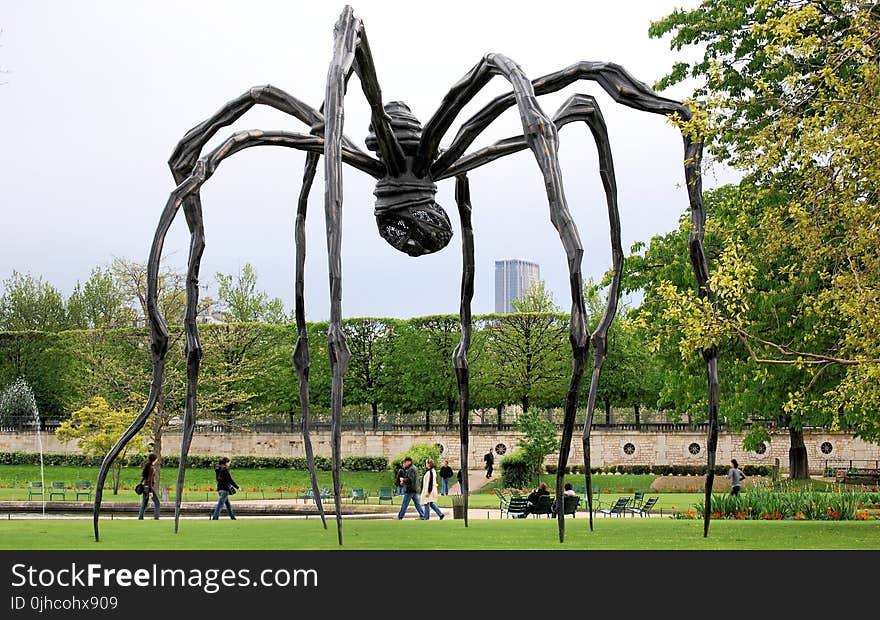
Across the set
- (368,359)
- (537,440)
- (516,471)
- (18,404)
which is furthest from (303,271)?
(18,404)

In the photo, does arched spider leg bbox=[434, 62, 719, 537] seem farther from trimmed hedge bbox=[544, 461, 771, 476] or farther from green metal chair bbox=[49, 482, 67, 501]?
trimmed hedge bbox=[544, 461, 771, 476]

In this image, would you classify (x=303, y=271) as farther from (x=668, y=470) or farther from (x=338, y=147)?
(x=668, y=470)

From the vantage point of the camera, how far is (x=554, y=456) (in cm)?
4675

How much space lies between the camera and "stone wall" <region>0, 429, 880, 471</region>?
4522 centimetres

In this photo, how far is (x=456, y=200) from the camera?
904cm

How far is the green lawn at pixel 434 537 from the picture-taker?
6699mm

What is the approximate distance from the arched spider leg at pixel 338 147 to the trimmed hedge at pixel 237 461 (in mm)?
36082

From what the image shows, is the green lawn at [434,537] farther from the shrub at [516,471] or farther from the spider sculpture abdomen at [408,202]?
the shrub at [516,471]

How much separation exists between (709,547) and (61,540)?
4.82m

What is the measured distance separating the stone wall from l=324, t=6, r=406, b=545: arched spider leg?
39.4 m

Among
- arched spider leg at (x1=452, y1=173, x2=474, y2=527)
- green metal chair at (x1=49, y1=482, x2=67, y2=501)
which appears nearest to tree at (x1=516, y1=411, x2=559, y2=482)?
green metal chair at (x1=49, y1=482, x2=67, y2=501)

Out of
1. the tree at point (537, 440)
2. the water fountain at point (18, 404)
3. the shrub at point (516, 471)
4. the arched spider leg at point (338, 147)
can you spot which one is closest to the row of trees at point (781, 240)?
the arched spider leg at point (338, 147)
